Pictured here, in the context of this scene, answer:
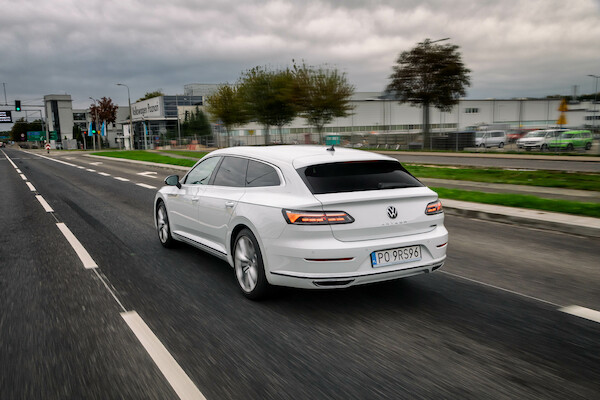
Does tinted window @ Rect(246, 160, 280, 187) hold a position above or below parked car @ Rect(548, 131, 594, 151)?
above

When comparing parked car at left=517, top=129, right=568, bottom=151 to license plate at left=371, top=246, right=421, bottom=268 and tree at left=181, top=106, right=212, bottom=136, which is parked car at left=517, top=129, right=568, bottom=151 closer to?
license plate at left=371, top=246, right=421, bottom=268

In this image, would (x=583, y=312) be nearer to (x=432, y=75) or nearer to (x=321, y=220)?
(x=321, y=220)

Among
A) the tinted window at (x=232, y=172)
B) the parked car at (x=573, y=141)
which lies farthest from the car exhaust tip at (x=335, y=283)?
the parked car at (x=573, y=141)

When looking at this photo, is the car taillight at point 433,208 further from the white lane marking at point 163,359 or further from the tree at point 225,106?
the tree at point 225,106

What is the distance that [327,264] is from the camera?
4.08 m

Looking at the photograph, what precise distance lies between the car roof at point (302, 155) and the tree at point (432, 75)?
34.9 metres

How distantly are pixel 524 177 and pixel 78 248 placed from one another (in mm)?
14304

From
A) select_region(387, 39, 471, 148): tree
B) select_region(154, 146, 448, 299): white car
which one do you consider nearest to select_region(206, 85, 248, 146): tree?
select_region(387, 39, 471, 148): tree

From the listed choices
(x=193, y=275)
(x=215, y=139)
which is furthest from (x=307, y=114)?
(x=193, y=275)

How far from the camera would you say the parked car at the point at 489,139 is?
4059cm

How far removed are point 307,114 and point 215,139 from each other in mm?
19646

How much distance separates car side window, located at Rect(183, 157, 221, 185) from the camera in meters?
5.91

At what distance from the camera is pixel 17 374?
3279mm

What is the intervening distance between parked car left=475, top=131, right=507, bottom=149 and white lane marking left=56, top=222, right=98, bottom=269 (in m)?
36.6
